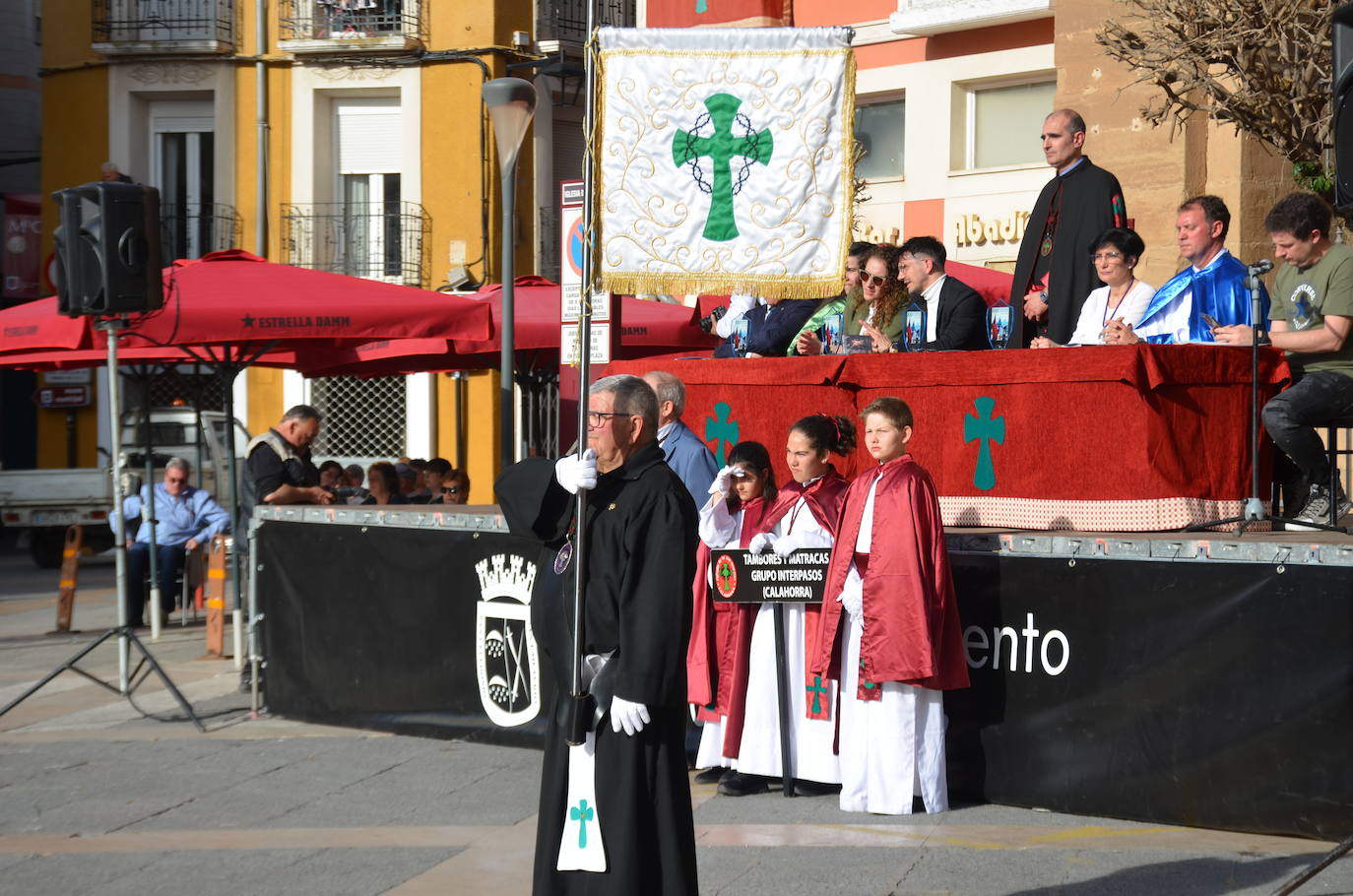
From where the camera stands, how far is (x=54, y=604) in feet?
61.8

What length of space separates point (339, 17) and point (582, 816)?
87.1ft

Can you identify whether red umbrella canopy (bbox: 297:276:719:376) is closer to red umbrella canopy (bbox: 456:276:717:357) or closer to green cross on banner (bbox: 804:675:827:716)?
red umbrella canopy (bbox: 456:276:717:357)

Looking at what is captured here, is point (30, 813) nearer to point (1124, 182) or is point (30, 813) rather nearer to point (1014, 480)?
point (1014, 480)

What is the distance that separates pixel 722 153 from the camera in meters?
6.64

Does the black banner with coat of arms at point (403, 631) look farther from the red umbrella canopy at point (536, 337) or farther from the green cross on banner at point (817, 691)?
the red umbrella canopy at point (536, 337)

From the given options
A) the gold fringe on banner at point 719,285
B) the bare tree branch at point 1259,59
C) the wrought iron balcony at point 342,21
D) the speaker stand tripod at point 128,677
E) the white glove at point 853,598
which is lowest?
the speaker stand tripod at point 128,677

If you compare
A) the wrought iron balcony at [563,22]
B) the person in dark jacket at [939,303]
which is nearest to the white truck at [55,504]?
the wrought iron balcony at [563,22]

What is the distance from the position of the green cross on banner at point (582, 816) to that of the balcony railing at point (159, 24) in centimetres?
2679

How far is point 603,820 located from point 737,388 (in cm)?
416

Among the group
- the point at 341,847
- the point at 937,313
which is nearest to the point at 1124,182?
the point at 937,313

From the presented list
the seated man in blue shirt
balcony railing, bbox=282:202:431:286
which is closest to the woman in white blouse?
the seated man in blue shirt

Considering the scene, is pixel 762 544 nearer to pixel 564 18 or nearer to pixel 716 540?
pixel 716 540

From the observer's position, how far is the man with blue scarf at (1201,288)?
26.9 feet

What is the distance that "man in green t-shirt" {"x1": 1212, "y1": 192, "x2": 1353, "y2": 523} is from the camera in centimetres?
759
